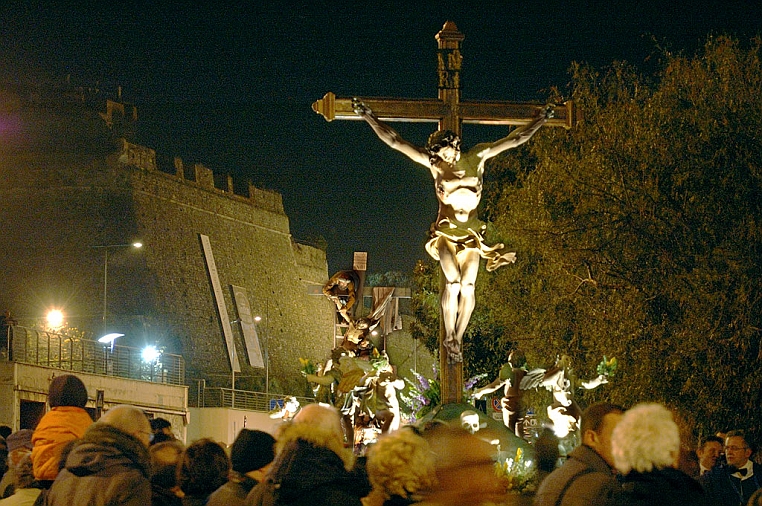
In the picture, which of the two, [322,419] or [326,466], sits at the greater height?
[322,419]

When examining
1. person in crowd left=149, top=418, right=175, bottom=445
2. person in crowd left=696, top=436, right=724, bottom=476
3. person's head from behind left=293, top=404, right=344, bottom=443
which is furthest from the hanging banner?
person's head from behind left=293, top=404, right=344, bottom=443

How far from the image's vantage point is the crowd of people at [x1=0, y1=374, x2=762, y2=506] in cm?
484

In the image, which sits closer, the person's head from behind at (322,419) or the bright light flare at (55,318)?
the person's head from behind at (322,419)

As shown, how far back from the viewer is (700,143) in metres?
16.8

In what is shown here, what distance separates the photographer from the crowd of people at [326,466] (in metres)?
4.84

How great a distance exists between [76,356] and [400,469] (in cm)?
3482

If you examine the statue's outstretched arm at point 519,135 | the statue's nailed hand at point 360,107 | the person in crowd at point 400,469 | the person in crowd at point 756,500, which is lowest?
the person in crowd at point 756,500

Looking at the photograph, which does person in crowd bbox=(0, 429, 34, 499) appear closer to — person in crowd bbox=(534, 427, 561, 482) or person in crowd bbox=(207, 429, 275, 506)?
person in crowd bbox=(207, 429, 275, 506)

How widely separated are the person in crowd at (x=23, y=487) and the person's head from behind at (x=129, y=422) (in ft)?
3.76

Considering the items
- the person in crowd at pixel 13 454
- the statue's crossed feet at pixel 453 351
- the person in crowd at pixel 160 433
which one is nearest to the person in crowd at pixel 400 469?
the person in crowd at pixel 160 433

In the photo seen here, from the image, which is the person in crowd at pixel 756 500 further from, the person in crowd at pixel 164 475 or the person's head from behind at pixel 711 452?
the person in crowd at pixel 164 475

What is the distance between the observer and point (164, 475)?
22.7ft

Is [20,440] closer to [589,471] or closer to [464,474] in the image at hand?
[589,471]

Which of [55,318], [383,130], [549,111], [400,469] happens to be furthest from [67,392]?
[55,318]
